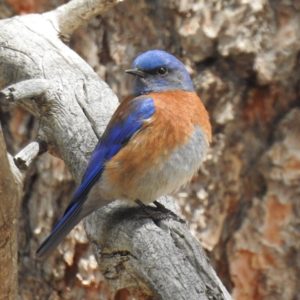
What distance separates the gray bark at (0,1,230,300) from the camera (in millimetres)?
3539

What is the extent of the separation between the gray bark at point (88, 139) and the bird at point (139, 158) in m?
0.09

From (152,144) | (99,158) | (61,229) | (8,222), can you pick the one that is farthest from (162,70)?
(8,222)

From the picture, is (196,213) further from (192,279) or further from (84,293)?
(192,279)

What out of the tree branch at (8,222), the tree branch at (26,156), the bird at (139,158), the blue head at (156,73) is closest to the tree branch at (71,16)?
the blue head at (156,73)

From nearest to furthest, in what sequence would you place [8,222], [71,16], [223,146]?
[8,222], [71,16], [223,146]

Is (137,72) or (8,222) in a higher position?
(137,72)

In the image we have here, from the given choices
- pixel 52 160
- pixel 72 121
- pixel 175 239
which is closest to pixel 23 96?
pixel 72 121

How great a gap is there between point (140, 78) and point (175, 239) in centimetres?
107

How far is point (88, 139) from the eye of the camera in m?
4.35

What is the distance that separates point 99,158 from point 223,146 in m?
1.44

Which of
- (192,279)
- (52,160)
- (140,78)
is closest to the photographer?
(192,279)

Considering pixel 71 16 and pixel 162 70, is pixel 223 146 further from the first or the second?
pixel 71 16

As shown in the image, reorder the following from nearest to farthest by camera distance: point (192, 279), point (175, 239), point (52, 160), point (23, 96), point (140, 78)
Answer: point (192, 279)
point (175, 239)
point (23, 96)
point (140, 78)
point (52, 160)

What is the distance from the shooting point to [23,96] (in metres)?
4.15
